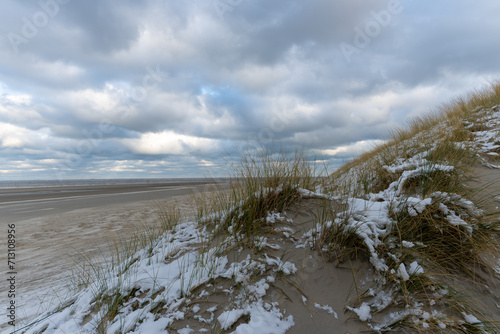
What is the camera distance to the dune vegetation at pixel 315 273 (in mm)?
2035

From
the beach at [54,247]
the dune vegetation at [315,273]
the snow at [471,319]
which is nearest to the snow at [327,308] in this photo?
the dune vegetation at [315,273]

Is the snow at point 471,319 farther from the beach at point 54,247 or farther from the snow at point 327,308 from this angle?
the beach at point 54,247

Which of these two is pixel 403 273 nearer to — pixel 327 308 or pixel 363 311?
pixel 363 311

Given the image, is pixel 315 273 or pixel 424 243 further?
pixel 424 243

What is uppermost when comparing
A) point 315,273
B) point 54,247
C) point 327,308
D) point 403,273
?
point 403,273

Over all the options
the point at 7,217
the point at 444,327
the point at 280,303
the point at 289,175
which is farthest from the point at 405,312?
the point at 7,217

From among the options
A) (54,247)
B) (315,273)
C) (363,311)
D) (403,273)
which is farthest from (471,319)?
(54,247)

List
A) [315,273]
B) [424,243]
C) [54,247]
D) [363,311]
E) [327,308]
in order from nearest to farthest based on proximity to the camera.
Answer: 1. [363,311]
2. [327,308]
3. [315,273]
4. [424,243]
5. [54,247]

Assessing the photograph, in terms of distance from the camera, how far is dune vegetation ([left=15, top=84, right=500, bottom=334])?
2035 millimetres

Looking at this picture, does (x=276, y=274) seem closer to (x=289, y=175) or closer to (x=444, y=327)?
(x=444, y=327)

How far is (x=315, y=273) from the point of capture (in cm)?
250

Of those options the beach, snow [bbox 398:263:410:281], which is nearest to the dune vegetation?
snow [bbox 398:263:410:281]

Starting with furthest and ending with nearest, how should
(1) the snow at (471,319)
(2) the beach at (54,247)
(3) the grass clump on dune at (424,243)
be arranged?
(2) the beach at (54,247)
(3) the grass clump on dune at (424,243)
(1) the snow at (471,319)

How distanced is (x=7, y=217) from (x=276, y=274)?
11708mm
